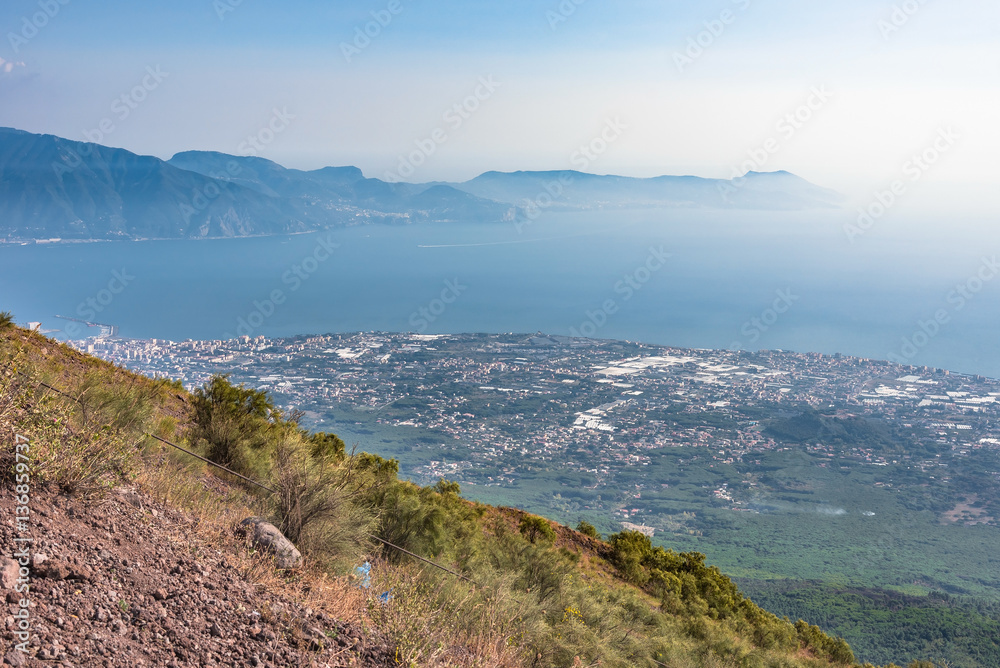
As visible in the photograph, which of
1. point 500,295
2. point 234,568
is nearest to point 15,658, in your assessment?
point 234,568

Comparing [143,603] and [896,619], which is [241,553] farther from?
[896,619]

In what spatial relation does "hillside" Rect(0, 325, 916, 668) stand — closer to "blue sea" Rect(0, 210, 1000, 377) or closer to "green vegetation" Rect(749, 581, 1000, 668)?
"green vegetation" Rect(749, 581, 1000, 668)

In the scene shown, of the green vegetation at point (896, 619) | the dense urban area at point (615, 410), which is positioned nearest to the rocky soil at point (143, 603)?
the green vegetation at point (896, 619)

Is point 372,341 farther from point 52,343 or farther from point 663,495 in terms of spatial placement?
point 52,343

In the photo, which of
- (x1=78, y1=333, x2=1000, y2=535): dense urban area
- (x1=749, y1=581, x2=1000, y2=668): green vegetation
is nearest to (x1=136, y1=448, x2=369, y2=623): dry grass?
(x1=749, y1=581, x2=1000, y2=668): green vegetation

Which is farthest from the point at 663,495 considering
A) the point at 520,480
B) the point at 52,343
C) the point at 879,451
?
the point at 52,343

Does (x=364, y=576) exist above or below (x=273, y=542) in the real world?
below

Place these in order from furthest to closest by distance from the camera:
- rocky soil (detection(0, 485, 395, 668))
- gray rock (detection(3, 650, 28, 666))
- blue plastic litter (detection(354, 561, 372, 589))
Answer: blue plastic litter (detection(354, 561, 372, 589)) < rocky soil (detection(0, 485, 395, 668)) < gray rock (detection(3, 650, 28, 666))
